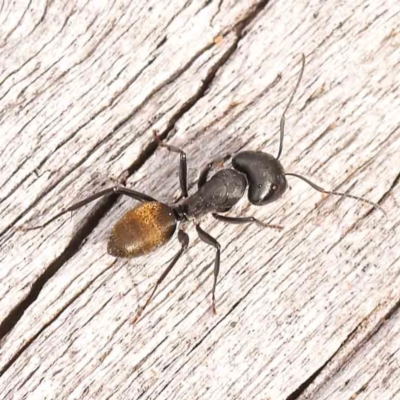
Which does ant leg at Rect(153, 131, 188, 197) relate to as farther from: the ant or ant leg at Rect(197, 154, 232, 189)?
ant leg at Rect(197, 154, 232, 189)

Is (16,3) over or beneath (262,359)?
over

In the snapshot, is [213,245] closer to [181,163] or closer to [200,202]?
[200,202]

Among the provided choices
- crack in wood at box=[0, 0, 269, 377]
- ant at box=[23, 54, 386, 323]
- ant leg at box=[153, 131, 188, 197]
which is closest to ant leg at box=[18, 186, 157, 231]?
ant at box=[23, 54, 386, 323]

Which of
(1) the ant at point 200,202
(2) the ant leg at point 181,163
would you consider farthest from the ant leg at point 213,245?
(2) the ant leg at point 181,163

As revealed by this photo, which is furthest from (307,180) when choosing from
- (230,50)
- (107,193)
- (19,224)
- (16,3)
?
(16,3)

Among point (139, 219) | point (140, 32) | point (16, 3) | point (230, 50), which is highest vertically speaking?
point (16, 3)

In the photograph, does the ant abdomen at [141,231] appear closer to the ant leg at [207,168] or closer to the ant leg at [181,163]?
the ant leg at [181,163]

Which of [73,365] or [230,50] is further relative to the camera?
[230,50]

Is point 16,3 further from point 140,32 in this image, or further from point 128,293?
point 128,293
